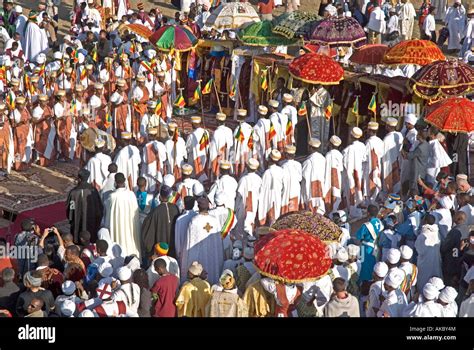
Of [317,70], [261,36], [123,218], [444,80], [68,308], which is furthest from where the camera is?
[261,36]

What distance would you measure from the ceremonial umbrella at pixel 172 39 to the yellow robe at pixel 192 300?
874 cm

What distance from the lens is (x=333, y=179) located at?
1466 centimetres

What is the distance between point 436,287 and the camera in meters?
10.4

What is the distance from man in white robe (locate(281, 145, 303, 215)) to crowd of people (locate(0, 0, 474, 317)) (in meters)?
0.02

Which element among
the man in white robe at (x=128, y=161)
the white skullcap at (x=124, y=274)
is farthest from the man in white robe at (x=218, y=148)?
the white skullcap at (x=124, y=274)

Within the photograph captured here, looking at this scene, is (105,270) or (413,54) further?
(413,54)

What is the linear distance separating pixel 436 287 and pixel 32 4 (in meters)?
19.8

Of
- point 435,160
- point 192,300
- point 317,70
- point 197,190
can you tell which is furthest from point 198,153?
point 192,300

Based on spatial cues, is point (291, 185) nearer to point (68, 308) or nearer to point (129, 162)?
point (129, 162)

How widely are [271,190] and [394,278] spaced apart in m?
3.67

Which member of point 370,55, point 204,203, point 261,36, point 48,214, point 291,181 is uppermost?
point 261,36

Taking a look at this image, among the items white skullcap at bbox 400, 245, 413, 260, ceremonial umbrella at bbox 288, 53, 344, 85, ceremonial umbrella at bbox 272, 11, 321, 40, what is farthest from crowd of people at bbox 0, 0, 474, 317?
ceremonial umbrella at bbox 272, 11, 321, 40

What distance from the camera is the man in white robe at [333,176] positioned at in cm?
1457

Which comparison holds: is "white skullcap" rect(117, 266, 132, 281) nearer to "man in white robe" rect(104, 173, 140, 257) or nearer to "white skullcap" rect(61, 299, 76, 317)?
"white skullcap" rect(61, 299, 76, 317)
